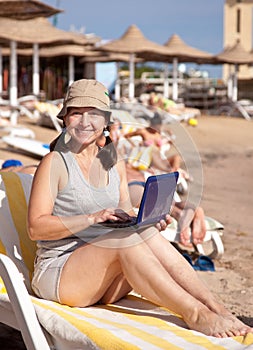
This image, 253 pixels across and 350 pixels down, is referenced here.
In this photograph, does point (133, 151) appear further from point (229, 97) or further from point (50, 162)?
point (229, 97)

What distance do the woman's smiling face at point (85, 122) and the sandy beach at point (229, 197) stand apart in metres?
1.20

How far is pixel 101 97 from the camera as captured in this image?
2.61 metres

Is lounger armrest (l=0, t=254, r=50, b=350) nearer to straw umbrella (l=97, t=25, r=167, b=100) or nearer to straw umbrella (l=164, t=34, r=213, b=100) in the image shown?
straw umbrella (l=97, t=25, r=167, b=100)

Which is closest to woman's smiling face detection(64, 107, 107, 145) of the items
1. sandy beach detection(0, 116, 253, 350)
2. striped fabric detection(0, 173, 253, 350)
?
striped fabric detection(0, 173, 253, 350)

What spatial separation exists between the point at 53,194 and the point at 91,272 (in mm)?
349

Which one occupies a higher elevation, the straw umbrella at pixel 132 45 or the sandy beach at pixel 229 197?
the straw umbrella at pixel 132 45

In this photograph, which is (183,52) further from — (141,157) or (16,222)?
(16,222)

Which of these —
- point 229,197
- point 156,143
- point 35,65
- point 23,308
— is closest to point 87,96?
point 23,308

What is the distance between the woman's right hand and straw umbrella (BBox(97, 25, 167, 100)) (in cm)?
1669

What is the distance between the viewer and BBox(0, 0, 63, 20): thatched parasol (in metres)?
10.1

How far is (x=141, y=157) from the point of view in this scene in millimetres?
6281

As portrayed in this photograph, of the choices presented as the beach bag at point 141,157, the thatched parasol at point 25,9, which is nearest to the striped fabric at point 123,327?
the beach bag at point 141,157

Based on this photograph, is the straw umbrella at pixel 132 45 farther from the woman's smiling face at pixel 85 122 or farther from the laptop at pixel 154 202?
the laptop at pixel 154 202

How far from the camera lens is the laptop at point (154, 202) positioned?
93.3 inches
